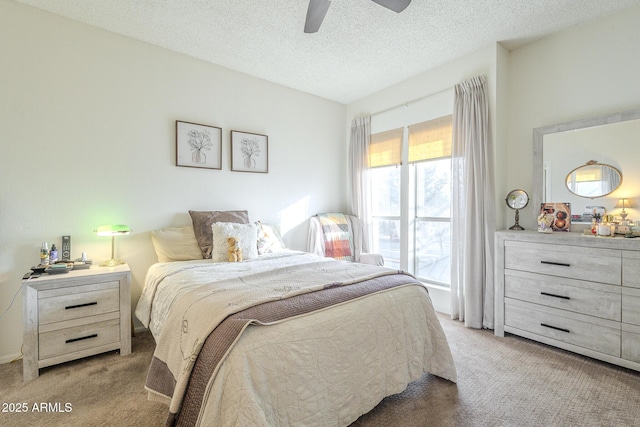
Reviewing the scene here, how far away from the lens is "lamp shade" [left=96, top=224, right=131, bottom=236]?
238 centimetres

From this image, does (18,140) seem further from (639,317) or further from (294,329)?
(639,317)

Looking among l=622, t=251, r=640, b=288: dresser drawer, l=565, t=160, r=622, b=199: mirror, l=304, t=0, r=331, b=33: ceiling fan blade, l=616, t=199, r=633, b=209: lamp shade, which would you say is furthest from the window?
l=304, t=0, r=331, b=33: ceiling fan blade

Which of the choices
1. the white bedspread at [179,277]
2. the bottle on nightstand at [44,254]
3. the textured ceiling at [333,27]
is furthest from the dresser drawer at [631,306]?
the bottle on nightstand at [44,254]

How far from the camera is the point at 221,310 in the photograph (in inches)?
53.1

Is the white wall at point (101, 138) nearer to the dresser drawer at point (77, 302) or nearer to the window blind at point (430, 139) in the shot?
the dresser drawer at point (77, 302)

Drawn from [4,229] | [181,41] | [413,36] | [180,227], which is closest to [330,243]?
[180,227]

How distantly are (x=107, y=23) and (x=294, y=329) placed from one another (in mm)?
2979

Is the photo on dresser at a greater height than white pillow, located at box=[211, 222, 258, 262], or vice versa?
the photo on dresser

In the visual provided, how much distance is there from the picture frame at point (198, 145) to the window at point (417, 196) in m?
2.04

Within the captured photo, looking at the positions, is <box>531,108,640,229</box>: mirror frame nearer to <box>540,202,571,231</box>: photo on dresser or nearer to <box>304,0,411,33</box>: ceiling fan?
→ <box>540,202,571,231</box>: photo on dresser

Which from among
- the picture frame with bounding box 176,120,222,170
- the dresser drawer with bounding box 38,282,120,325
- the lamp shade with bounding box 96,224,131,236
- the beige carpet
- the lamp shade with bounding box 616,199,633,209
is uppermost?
the picture frame with bounding box 176,120,222,170

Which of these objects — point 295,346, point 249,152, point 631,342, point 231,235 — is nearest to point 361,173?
point 249,152

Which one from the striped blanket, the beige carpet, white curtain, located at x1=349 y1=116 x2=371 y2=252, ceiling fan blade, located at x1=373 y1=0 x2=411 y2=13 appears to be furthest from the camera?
white curtain, located at x1=349 y1=116 x2=371 y2=252

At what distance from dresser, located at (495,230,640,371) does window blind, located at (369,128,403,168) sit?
1.57 metres
